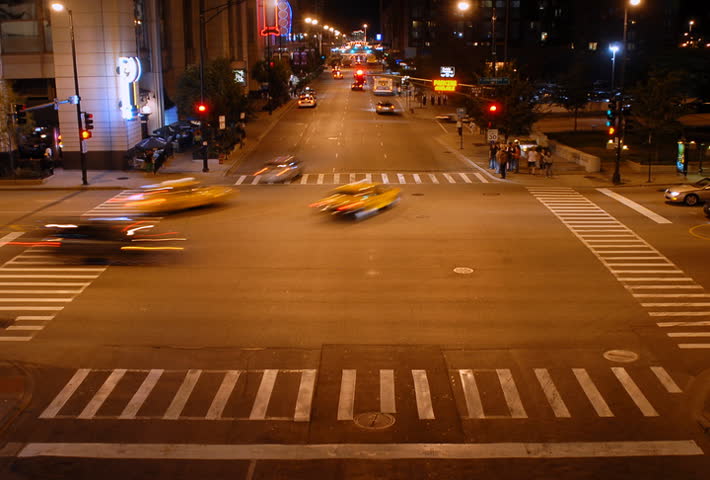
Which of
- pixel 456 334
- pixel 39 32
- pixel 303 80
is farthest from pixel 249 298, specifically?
pixel 303 80

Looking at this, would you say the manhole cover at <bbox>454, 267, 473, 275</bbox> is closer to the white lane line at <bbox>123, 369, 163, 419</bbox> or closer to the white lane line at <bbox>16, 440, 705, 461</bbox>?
the white lane line at <bbox>123, 369, 163, 419</bbox>

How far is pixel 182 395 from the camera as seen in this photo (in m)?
13.2

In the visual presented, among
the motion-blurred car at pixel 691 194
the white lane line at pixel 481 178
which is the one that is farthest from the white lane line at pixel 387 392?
the white lane line at pixel 481 178

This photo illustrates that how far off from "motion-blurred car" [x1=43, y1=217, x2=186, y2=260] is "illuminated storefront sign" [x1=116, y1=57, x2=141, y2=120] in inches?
896

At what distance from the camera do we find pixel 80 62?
142 ft

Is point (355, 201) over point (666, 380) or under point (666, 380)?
over

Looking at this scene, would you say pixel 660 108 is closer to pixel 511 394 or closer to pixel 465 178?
pixel 465 178

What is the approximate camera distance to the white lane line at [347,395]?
40.7ft

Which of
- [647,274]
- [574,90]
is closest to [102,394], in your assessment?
[647,274]

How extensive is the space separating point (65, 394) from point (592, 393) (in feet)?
31.4

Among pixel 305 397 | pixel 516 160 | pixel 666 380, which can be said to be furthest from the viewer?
pixel 516 160

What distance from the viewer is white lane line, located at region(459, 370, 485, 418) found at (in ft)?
41.0

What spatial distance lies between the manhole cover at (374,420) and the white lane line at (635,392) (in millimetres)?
4345

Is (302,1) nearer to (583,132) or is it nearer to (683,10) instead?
(683,10)
